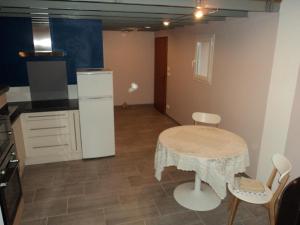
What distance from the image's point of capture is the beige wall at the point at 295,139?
2592 mm

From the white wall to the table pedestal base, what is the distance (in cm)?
84

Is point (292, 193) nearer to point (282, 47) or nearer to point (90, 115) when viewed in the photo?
point (282, 47)

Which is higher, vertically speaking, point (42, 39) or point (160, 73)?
point (42, 39)

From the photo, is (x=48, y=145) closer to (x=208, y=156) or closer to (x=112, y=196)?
(x=112, y=196)

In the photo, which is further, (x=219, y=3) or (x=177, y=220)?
(x=177, y=220)

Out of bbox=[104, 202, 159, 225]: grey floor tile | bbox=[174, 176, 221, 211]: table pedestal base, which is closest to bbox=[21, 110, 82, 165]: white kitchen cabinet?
bbox=[104, 202, 159, 225]: grey floor tile

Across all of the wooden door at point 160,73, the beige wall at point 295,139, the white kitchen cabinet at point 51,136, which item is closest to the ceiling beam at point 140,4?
the beige wall at point 295,139

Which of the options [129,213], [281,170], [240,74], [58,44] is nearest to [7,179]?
[129,213]

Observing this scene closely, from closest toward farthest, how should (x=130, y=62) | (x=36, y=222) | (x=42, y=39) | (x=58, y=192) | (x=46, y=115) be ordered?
(x=36, y=222)
(x=58, y=192)
(x=46, y=115)
(x=42, y=39)
(x=130, y=62)

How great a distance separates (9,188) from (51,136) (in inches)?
69.6

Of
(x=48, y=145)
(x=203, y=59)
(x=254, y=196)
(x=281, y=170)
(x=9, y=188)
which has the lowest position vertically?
(x=48, y=145)

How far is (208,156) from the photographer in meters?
2.41

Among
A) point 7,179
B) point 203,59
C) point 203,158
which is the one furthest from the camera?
point 203,59

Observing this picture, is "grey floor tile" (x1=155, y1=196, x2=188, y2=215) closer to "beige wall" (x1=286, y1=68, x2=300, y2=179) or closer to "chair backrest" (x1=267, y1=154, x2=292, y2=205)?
"chair backrest" (x1=267, y1=154, x2=292, y2=205)
